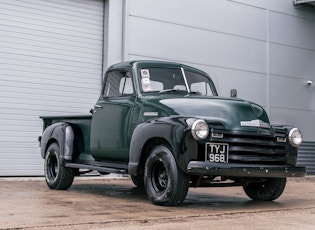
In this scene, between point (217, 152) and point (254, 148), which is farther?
point (254, 148)

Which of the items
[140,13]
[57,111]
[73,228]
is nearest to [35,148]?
[57,111]

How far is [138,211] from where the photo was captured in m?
6.34

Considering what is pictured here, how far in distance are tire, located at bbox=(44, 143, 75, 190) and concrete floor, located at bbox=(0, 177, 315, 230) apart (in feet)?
0.71

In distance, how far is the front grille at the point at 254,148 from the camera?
6.66 m

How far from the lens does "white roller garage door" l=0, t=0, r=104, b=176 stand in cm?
1216

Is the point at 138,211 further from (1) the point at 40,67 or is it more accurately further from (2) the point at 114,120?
(1) the point at 40,67

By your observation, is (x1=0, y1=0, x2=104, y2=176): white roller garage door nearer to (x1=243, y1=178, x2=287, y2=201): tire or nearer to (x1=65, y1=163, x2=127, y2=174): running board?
(x1=65, y1=163, x2=127, y2=174): running board

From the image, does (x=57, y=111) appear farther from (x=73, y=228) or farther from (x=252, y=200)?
(x=73, y=228)

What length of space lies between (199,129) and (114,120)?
1.96 metres

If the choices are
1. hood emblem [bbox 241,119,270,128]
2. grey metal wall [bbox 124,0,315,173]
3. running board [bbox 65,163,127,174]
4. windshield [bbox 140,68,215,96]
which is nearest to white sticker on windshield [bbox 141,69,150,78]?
windshield [bbox 140,68,215,96]

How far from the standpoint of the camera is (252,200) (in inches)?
320

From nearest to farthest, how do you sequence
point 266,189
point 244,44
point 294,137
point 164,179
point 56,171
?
point 164,179, point 294,137, point 266,189, point 56,171, point 244,44

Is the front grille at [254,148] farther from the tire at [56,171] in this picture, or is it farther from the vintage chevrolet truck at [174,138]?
the tire at [56,171]

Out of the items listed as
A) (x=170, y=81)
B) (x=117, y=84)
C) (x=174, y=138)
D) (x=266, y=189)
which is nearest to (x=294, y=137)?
(x=266, y=189)
